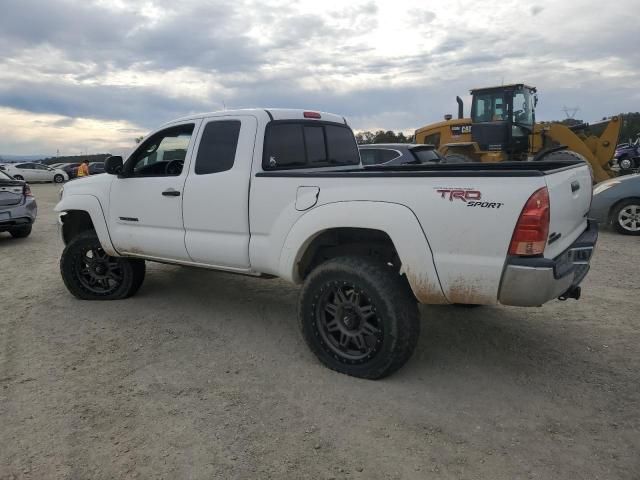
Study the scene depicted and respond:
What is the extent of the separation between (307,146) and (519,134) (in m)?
11.2

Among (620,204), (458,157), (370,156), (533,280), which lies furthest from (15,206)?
(620,204)

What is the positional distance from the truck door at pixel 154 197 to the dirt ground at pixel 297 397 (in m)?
0.77

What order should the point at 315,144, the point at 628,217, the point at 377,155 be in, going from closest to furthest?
1. the point at 315,144
2. the point at 628,217
3. the point at 377,155

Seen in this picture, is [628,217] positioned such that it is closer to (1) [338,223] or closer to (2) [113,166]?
(1) [338,223]

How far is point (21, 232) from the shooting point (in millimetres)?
10367

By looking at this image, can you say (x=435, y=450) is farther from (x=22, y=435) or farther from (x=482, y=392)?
(x=22, y=435)

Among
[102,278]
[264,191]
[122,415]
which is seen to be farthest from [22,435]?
[102,278]

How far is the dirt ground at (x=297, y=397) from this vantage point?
273 cm

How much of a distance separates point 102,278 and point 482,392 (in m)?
4.18

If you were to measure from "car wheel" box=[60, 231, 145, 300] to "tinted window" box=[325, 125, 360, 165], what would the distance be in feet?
8.21

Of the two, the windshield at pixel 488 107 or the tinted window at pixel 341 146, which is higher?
the windshield at pixel 488 107

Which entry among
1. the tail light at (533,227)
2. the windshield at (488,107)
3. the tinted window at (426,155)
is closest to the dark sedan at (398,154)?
the tinted window at (426,155)

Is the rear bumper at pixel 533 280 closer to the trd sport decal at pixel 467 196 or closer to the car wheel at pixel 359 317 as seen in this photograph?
the trd sport decal at pixel 467 196

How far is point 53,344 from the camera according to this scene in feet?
14.5
